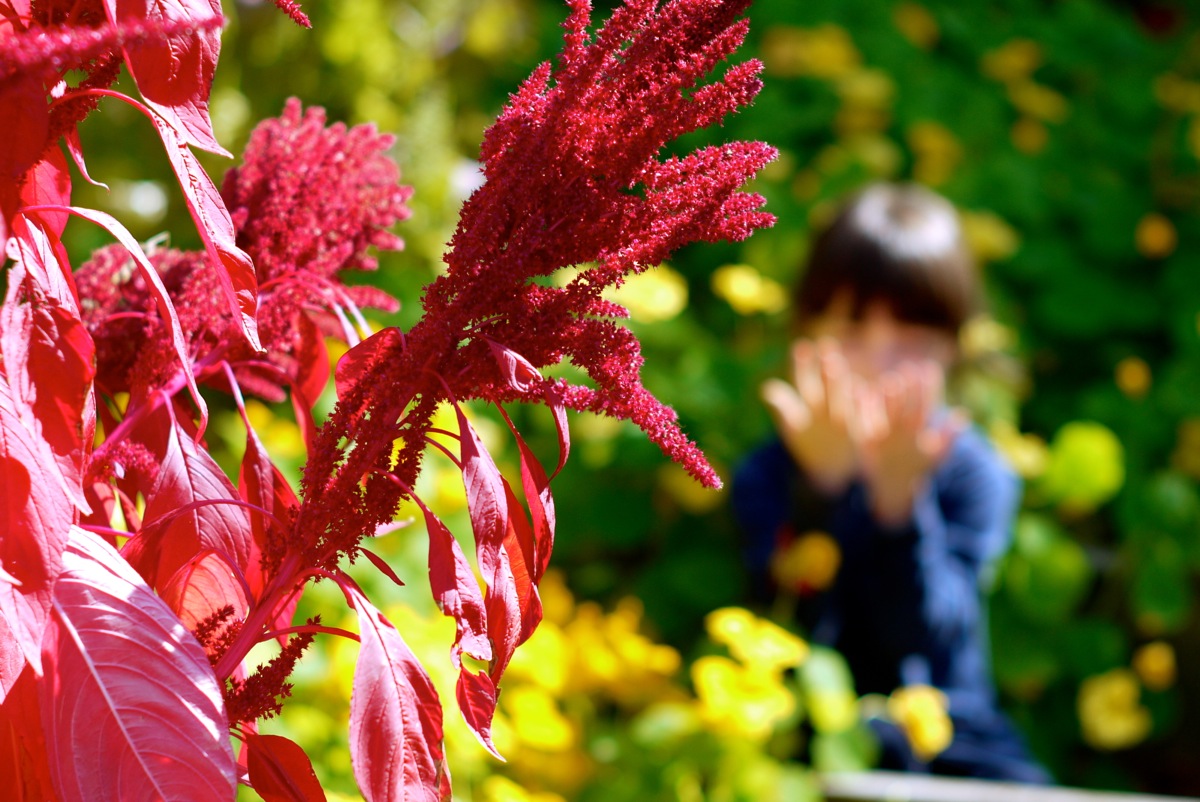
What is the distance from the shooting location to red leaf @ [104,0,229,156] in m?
0.30

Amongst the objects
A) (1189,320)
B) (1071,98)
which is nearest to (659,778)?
(1189,320)

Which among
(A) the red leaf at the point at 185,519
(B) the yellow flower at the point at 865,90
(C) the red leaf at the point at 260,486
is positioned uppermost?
(B) the yellow flower at the point at 865,90

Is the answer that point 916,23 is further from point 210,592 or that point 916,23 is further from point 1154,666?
point 210,592

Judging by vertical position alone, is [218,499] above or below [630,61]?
below

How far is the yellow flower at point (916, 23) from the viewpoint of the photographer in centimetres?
262

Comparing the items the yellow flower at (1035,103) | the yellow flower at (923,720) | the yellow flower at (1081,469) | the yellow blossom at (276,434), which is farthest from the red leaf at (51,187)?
the yellow flower at (1035,103)

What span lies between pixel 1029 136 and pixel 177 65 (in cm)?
259

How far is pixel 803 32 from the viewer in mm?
2432

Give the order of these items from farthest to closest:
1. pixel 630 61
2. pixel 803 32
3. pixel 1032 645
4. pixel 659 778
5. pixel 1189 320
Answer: pixel 803 32, pixel 1189 320, pixel 1032 645, pixel 659 778, pixel 630 61

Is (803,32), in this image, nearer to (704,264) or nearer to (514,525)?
(704,264)

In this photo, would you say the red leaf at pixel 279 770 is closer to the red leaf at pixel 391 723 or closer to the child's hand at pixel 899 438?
the red leaf at pixel 391 723

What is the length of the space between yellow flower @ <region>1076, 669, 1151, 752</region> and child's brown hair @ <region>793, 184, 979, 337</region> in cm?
78

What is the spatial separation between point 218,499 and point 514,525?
0.10 meters

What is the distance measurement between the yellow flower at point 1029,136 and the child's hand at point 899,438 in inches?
45.1
